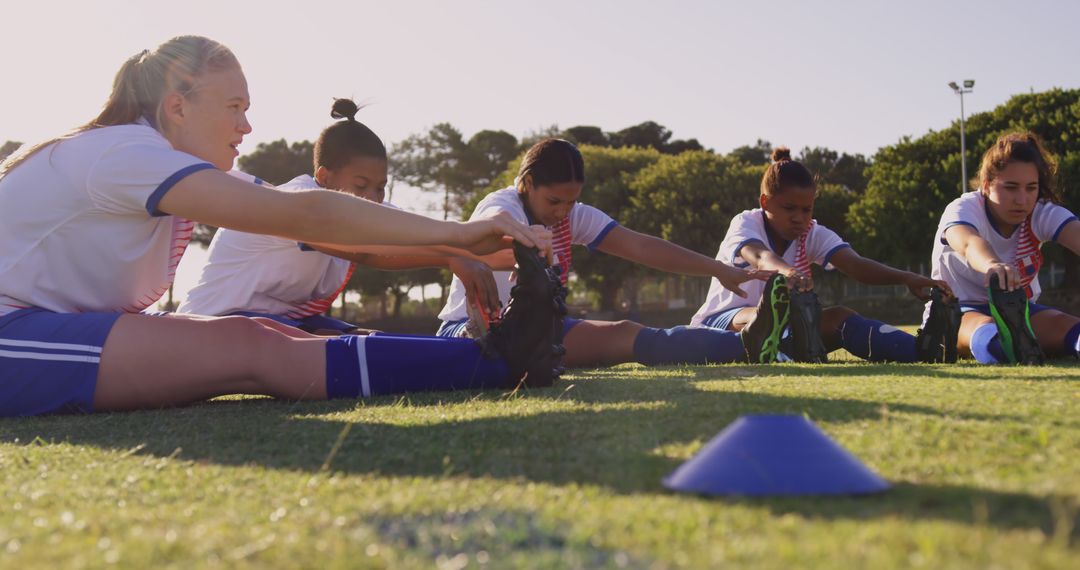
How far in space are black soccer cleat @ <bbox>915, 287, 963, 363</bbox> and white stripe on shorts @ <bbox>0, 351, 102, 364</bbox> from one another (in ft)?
14.2

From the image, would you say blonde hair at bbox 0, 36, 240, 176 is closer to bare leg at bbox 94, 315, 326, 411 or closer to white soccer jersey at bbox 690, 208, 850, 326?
bare leg at bbox 94, 315, 326, 411

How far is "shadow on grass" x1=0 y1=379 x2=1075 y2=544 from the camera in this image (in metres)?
1.73

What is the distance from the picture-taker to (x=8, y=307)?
12.2 feet

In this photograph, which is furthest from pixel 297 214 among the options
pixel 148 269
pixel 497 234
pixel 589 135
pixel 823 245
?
pixel 589 135

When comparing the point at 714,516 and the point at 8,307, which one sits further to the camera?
the point at 8,307

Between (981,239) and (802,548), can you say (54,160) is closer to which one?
(802,548)

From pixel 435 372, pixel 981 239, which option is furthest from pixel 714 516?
pixel 981 239

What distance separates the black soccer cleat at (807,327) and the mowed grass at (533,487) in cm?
159

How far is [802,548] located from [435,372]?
2871 millimetres

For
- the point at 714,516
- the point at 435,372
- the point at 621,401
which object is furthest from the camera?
the point at 435,372

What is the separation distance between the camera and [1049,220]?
6348 millimetres

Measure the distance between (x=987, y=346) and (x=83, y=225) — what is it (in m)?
4.75

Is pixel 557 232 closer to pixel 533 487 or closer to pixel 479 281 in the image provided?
pixel 479 281

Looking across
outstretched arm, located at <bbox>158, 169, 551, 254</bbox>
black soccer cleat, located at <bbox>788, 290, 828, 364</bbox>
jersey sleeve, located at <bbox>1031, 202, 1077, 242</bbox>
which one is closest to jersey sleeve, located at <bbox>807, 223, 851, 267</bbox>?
jersey sleeve, located at <bbox>1031, 202, 1077, 242</bbox>
